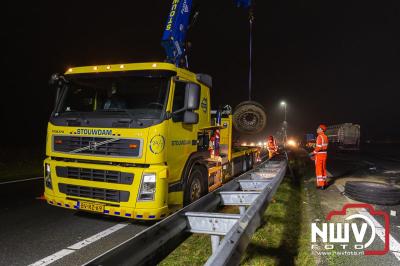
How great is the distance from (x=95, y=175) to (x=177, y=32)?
4.91 m

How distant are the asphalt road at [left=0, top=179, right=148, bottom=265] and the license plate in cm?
39

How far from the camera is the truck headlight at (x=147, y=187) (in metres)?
4.36

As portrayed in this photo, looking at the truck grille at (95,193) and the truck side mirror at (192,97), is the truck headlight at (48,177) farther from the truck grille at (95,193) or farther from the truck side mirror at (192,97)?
the truck side mirror at (192,97)

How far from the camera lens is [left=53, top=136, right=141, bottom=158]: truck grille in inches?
177

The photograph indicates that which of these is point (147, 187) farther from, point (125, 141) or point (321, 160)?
point (321, 160)

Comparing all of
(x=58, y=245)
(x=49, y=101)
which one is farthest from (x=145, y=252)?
(x=49, y=101)

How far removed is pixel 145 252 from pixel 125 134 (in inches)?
97.1

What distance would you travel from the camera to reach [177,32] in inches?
320

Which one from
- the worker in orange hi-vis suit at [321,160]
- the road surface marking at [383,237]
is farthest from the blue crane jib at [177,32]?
the road surface marking at [383,237]

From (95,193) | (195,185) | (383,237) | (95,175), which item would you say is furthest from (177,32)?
(383,237)

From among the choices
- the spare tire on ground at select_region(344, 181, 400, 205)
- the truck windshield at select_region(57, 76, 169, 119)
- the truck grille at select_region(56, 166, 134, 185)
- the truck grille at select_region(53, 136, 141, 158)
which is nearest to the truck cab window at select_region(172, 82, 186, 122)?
the truck windshield at select_region(57, 76, 169, 119)

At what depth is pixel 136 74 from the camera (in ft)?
16.4

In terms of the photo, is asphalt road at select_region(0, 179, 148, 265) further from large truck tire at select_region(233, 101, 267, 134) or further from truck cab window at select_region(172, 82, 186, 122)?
large truck tire at select_region(233, 101, 267, 134)

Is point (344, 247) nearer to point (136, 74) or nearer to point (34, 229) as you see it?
point (136, 74)
